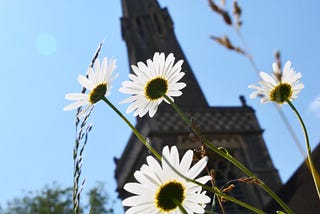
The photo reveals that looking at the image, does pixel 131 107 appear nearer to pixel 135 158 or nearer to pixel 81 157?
pixel 81 157

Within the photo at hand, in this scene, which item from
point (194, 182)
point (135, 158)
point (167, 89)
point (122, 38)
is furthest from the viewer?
point (122, 38)

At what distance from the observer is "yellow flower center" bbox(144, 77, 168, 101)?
925 millimetres

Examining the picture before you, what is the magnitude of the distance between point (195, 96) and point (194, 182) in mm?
19958

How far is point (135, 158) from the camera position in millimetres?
19109

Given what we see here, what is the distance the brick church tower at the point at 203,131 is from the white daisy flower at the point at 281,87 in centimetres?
1439

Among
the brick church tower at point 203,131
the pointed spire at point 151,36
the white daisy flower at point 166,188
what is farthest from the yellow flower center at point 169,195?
the pointed spire at point 151,36

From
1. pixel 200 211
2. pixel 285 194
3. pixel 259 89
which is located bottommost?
pixel 285 194

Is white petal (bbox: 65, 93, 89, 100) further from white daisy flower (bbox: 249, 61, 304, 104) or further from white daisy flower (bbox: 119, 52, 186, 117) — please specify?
white daisy flower (bbox: 249, 61, 304, 104)

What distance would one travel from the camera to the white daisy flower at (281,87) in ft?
2.95

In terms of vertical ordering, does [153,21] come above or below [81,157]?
above

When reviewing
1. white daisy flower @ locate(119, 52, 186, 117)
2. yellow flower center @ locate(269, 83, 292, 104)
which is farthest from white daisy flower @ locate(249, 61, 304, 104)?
white daisy flower @ locate(119, 52, 186, 117)

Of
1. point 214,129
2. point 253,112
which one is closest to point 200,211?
point 214,129

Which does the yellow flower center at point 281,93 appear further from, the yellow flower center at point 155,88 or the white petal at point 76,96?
the white petal at point 76,96

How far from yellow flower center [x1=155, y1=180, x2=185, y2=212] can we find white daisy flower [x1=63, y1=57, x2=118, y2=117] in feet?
0.75
